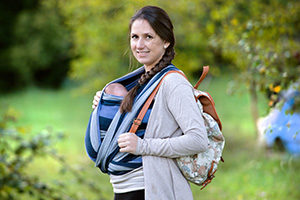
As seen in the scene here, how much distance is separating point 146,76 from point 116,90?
17 cm

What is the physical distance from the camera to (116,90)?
230 cm

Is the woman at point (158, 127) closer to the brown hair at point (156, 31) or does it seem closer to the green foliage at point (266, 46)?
the brown hair at point (156, 31)

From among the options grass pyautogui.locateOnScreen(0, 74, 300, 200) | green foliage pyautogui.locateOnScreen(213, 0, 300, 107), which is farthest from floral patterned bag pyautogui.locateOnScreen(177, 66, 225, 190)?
green foliage pyautogui.locateOnScreen(213, 0, 300, 107)

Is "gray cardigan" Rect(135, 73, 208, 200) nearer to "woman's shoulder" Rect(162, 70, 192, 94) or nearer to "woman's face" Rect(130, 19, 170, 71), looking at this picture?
"woman's shoulder" Rect(162, 70, 192, 94)

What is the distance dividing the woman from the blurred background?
362mm

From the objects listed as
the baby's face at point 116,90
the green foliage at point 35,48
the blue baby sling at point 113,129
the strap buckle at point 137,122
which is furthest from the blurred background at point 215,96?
Result: the green foliage at point 35,48

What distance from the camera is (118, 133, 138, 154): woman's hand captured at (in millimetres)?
Result: 2107

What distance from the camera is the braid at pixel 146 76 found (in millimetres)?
2170

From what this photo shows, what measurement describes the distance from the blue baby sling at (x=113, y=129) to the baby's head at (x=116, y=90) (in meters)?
0.04

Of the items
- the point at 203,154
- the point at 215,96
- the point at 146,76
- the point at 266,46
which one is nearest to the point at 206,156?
the point at 203,154

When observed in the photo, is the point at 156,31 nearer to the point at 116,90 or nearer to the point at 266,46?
the point at 116,90

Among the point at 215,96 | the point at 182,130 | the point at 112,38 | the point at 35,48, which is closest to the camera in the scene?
the point at 182,130

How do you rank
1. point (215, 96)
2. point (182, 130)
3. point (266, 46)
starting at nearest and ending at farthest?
point (182, 130)
point (266, 46)
point (215, 96)

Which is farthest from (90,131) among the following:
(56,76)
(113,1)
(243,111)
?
(56,76)
